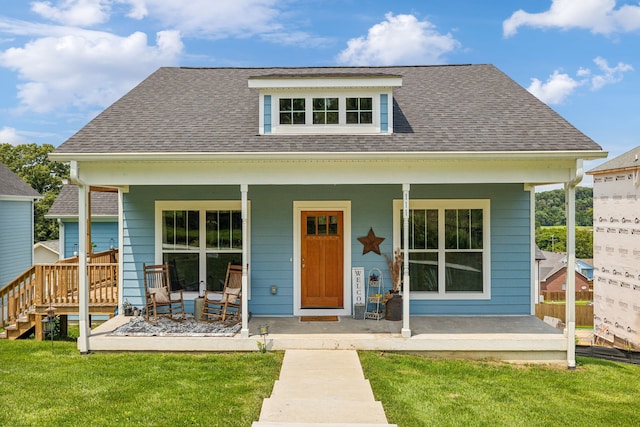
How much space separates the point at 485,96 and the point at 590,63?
21728 mm

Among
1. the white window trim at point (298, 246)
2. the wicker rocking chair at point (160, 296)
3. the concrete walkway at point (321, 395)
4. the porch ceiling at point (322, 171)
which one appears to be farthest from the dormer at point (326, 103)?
the concrete walkway at point (321, 395)

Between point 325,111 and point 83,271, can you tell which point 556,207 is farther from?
point 83,271

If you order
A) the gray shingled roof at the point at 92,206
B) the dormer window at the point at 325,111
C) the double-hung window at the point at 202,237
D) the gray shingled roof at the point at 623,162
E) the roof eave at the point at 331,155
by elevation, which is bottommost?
the double-hung window at the point at 202,237

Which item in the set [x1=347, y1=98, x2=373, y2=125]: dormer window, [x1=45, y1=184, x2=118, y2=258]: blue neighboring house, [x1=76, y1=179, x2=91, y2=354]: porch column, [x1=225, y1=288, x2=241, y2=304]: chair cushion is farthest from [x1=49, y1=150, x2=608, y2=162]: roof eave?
[x1=45, y1=184, x2=118, y2=258]: blue neighboring house

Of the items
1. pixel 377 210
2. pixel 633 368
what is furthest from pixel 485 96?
pixel 633 368

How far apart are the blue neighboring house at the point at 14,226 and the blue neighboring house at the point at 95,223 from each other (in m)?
2.72

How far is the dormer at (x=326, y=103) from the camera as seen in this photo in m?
8.32

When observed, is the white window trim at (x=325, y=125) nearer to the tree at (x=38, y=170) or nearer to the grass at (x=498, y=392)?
the grass at (x=498, y=392)

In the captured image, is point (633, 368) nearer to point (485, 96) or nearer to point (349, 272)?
point (349, 272)

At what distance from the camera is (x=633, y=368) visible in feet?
24.7

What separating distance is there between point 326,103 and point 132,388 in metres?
5.57

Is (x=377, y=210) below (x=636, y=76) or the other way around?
below

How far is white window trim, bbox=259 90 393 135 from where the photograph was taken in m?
8.35

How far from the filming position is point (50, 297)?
875 centimetres
